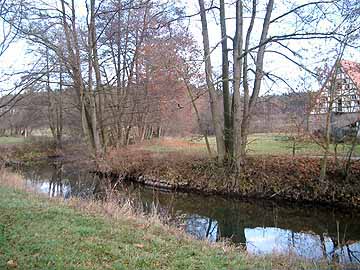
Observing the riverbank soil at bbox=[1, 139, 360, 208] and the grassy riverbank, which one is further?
the riverbank soil at bbox=[1, 139, 360, 208]

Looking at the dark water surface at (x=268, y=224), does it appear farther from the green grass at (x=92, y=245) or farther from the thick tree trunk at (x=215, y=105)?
the thick tree trunk at (x=215, y=105)

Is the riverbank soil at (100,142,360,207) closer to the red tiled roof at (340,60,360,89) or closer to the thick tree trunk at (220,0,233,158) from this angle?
the thick tree trunk at (220,0,233,158)

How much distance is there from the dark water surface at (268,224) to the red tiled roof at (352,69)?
14.9 ft

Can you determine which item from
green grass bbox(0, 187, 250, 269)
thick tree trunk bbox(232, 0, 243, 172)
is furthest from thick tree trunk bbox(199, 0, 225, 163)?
green grass bbox(0, 187, 250, 269)

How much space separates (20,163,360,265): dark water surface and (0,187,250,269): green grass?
2.46 metres

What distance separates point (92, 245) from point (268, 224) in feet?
25.8

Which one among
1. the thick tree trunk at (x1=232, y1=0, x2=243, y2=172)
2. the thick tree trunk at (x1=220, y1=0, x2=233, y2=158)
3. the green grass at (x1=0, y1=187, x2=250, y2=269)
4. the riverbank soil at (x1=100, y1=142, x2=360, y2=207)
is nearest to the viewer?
the green grass at (x1=0, y1=187, x2=250, y2=269)

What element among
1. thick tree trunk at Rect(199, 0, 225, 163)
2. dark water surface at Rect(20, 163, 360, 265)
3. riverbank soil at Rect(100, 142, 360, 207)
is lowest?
dark water surface at Rect(20, 163, 360, 265)

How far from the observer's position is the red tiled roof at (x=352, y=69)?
1370cm

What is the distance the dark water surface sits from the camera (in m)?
9.70

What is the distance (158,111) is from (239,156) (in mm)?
9545

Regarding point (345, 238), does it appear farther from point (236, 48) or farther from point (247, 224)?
point (236, 48)

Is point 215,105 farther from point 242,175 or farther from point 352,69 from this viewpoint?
point 352,69

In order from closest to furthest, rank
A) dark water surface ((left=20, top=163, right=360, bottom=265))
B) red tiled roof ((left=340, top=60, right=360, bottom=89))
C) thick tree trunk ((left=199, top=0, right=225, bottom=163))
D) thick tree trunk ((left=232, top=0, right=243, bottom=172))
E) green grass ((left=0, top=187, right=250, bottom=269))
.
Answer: green grass ((left=0, top=187, right=250, bottom=269)), dark water surface ((left=20, top=163, right=360, bottom=265)), red tiled roof ((left=340, top=60, right=360, bottom=89)), thick tree trunk ((left=232, top=0, right=243, bottom=172)), thick tree trunk ((left=199, top=0, right=225, bottom=163))
